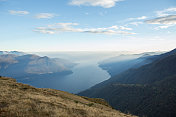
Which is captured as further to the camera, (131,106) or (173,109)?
(131,106)

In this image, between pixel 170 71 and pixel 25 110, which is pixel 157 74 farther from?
pixel 25 110

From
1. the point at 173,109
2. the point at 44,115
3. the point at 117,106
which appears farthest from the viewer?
the point at 117,106

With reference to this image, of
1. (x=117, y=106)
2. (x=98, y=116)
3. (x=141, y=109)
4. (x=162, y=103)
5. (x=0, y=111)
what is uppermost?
(x=0, y=111)

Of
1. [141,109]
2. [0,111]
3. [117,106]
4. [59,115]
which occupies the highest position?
[0,111]

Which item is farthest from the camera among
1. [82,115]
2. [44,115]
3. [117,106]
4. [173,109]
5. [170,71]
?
[170,71]

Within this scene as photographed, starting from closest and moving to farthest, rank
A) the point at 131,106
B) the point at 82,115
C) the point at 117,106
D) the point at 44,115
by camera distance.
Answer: the point at 44,115 < the point at 82,115 < the point at 131,106 < the point at 117,106

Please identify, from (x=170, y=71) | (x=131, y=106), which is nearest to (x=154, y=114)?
(x=131, y=106)

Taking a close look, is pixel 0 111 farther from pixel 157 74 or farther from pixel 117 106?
pixel 157 74

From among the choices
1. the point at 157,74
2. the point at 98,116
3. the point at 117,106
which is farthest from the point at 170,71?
the point at 98,116

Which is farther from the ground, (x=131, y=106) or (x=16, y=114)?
(x=16, y=114)
